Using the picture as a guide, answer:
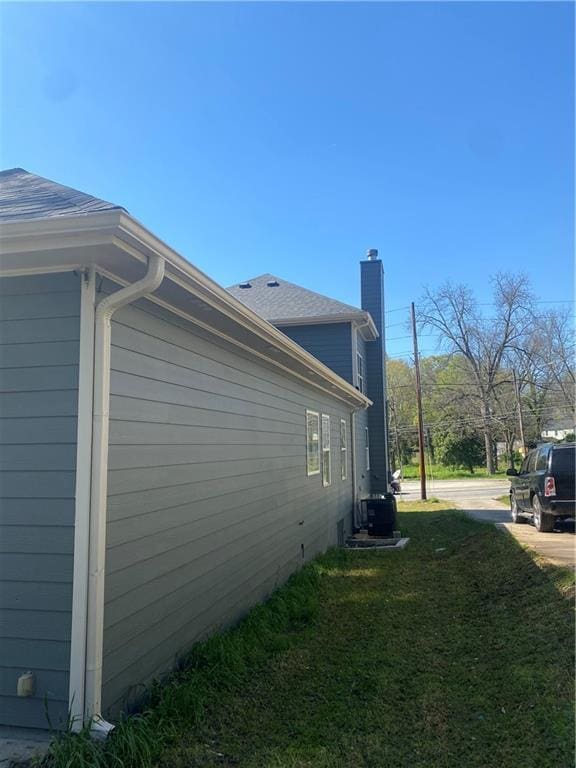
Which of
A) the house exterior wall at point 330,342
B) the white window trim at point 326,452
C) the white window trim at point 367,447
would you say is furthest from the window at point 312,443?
the white window trim at point 367,447

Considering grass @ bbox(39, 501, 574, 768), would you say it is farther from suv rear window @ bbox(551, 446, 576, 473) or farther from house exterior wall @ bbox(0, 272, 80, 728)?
suv rear window @ bbox(551, 446, 576, 473)

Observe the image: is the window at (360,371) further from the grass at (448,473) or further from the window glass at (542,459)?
the grass at (448,473)

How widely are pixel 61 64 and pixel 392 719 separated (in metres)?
6.89

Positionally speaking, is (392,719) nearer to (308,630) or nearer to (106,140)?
(308,630)

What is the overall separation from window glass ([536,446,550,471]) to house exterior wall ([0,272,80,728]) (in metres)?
9.63

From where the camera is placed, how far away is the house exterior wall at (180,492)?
318cm

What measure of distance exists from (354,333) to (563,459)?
5924mm

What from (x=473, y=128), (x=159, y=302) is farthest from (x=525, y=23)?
(x=159, y=302)

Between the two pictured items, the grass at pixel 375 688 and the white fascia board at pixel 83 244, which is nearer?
the white fascia board at pixel 83 244

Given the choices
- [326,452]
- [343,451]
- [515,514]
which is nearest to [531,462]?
[515,514]

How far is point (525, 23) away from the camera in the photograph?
6.91 metres

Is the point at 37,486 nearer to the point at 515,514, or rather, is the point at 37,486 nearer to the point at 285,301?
the point at 285,301

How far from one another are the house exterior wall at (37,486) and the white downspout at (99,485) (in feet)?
0.41

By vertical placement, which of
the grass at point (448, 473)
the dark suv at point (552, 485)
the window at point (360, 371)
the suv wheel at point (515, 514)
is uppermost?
the window at point (360, 371)
